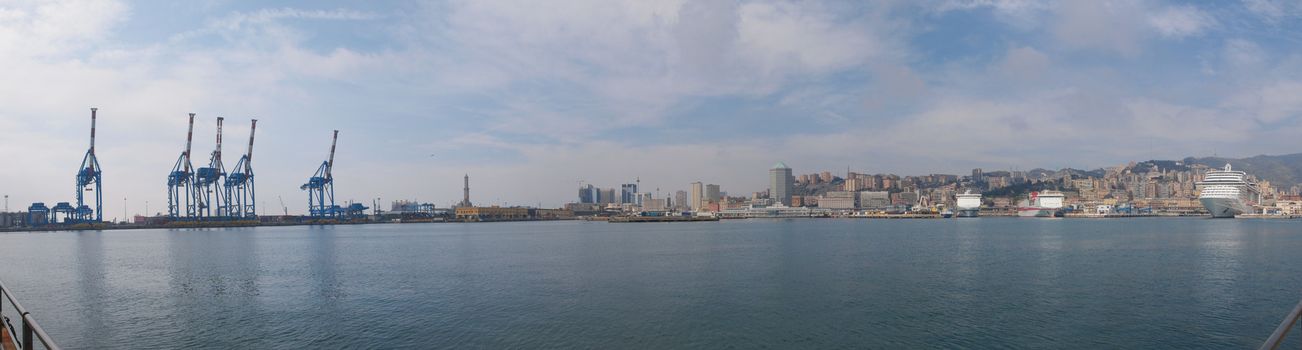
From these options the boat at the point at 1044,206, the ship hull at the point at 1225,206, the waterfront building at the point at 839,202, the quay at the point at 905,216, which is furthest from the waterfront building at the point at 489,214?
the ship hull at the point at 1225,206

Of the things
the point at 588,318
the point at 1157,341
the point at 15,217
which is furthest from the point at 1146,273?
the point at 15,217

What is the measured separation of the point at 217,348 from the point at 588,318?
26.0ft

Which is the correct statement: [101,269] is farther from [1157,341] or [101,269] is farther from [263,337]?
[1157,341]

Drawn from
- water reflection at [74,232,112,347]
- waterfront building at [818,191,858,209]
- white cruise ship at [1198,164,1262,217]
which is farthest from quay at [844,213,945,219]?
water reflection at [74,232,112,347]

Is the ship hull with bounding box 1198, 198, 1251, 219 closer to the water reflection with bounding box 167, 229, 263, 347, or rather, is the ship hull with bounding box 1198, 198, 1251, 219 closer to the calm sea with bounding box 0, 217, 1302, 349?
the calm sea with bounding box 0, 217, 1302, 349

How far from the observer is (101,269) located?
2997 cm

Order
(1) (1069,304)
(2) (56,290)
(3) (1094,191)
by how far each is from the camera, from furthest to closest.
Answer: (3) (1094,191), (2) (56,290), (1) (1069,304)

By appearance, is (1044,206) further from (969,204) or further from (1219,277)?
(1219,277)

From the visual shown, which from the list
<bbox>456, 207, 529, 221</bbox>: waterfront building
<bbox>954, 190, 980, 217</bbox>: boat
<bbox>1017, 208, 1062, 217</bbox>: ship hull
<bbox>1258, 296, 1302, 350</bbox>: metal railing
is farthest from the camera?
<bbox>456, 207, 529, 221</bbox>: waterfront building

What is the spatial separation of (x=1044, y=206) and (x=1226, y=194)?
A: 4122 centimetres

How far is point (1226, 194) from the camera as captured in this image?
99.1 m

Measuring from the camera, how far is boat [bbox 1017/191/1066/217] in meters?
139

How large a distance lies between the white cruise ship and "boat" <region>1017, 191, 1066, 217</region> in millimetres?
34695

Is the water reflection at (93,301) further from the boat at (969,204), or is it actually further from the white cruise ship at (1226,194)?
the boat at (969,204)
